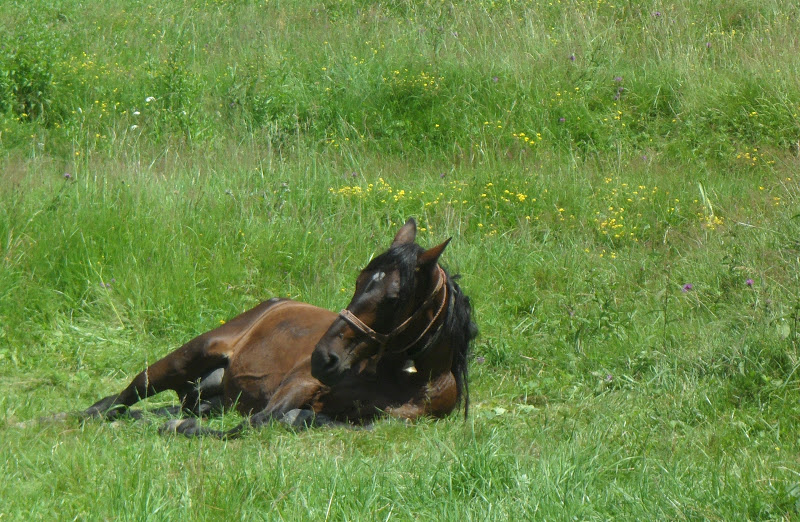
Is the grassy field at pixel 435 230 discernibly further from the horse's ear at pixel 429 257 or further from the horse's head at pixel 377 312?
the horse's ear at pixel 429 257

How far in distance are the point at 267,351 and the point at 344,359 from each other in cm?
106

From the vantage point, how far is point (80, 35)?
1369 cm

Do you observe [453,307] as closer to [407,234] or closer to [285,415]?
[407,234]

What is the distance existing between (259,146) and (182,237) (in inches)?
104

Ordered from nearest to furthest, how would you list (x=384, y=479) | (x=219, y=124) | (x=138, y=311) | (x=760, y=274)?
(x=384, y=479)
(x=760, y=274)
(x=138, y=311)
(x=219, y=124)

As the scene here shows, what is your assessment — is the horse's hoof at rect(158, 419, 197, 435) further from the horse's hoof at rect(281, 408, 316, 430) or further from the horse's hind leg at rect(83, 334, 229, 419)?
the horse's hind leg at rect(83, 334, 229, 419)

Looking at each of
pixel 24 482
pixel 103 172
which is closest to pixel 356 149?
pixel 103 172

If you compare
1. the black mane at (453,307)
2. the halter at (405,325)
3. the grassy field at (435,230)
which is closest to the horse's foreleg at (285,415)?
the grassy field at (435,230)

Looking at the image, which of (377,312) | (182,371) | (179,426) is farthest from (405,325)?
(182,371)

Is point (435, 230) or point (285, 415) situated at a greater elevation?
point (285, 415)

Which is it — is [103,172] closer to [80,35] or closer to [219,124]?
[219,124]

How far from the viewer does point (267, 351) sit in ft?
20.0

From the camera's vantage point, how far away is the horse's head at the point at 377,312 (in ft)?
16.9

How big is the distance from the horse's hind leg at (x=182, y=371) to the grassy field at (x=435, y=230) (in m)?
0.42
